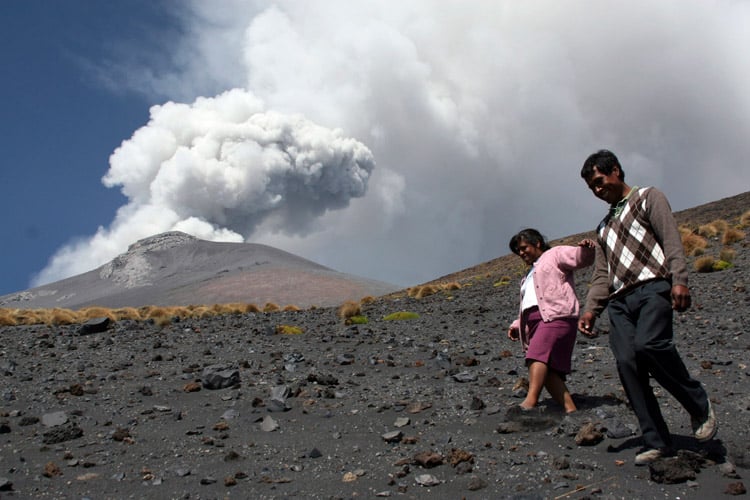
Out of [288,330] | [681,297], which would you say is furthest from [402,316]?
[681,297]

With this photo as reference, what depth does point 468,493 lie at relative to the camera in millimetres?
3256

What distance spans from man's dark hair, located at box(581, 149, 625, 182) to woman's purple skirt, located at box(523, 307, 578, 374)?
119cm

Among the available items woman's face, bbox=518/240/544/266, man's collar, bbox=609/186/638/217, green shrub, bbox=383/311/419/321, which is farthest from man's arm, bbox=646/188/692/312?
green shrub, bbox=383/311/419/321

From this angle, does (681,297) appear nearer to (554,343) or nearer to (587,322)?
(587,322)

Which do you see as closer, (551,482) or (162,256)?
(551,482)

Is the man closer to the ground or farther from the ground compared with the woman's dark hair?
closer to the ground

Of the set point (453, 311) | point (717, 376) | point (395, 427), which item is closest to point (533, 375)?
point (395, 427)

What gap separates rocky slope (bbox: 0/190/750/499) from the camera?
11.2ft

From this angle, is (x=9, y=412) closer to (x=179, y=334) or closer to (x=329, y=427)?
(x=329, y=427)

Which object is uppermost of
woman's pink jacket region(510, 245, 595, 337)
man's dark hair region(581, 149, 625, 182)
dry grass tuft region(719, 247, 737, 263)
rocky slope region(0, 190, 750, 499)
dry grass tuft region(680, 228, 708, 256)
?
dry grass tuft region(680, 228, 708, 256)

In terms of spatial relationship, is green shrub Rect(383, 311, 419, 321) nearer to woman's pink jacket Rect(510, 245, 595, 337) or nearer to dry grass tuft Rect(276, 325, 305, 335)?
dry grass tuft Rect(276, 325, 305, 335)

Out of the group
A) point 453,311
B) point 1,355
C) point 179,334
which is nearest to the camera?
point 1,355

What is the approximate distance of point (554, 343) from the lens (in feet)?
13.9

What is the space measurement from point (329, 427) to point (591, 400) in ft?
6.20
